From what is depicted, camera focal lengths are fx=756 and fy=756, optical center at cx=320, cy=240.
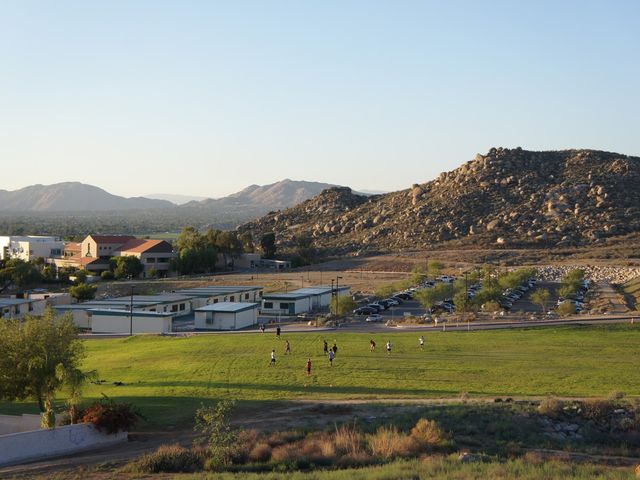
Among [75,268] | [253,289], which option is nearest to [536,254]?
[253,289]

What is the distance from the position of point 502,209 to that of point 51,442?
446ft

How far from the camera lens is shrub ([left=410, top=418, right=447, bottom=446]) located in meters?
25.6

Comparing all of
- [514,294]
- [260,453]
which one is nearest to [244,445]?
[260,453]

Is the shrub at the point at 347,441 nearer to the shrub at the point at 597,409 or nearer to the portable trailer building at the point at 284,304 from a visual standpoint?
the shrub at the point at 597,409

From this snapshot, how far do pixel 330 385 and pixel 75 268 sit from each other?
310 ft

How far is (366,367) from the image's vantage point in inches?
1708

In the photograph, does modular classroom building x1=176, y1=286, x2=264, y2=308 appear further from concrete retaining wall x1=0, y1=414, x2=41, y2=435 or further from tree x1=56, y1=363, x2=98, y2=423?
concrete retaining wall x1=0, y1=414, x2=41, y2=435

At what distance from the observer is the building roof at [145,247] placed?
127062 mm

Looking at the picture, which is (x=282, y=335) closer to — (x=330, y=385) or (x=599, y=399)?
(x=330, y=385)

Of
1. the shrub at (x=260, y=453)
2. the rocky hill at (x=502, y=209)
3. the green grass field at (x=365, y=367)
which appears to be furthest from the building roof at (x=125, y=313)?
the rocky hill at (x=502, y=209)

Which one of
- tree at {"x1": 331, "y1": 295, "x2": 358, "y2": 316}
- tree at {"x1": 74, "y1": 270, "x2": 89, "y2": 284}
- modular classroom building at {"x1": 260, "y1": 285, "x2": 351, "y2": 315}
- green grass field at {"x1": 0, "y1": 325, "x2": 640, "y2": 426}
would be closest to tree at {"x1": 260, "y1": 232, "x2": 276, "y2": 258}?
tree at {"x1": 74, "y1": 270, "x2": 89, "y2": 284}

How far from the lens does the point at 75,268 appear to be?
406 feet

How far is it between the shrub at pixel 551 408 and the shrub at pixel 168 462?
13.8m

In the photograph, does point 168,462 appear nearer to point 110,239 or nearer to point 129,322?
point 129,322
